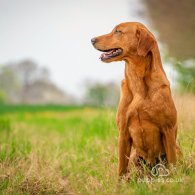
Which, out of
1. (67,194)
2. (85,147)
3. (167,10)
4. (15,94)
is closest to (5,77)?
(15,94)

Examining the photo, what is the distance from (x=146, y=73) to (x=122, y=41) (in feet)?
1.43

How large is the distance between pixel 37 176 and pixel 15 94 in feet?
106

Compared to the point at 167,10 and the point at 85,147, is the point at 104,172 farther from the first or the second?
the point at 167,10

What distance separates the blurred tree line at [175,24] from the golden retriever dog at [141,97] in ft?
52.2

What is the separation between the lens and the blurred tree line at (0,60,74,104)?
35281 millimetres

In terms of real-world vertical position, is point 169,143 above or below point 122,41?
below

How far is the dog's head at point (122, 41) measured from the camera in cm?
522

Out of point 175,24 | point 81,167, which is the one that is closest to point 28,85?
point 175,24

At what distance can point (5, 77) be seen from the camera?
122 feet

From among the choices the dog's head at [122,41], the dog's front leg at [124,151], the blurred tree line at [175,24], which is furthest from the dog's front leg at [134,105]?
the blurred tree line at [175,24]

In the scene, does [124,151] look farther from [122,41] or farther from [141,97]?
[122,41]

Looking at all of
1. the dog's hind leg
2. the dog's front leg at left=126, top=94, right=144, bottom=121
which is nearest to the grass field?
the dog's hind leg

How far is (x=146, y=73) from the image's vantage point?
5.19m

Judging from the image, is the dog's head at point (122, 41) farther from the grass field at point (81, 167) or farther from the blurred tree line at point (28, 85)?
the blurred tree line at point (28, 85)
